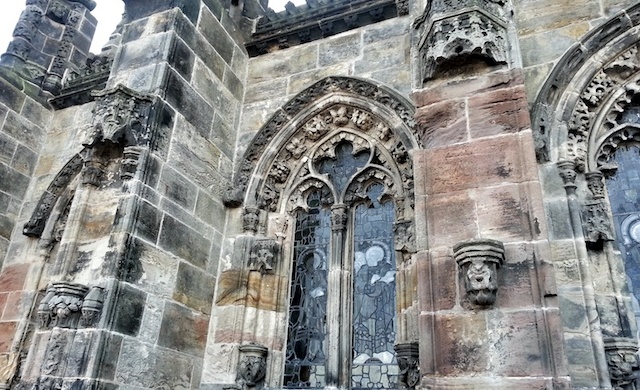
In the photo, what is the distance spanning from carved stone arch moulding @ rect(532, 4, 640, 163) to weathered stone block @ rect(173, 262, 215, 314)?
3.50 m

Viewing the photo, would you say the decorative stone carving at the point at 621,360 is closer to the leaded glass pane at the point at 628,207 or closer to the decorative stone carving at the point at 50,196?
the leaded glass pane at the point at 628,207

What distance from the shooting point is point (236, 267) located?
5.63m

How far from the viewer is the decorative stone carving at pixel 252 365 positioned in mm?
5039

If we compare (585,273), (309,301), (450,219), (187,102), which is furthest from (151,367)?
(585,273)

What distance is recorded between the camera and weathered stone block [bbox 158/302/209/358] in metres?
4.77

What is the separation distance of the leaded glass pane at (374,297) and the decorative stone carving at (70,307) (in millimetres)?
2395

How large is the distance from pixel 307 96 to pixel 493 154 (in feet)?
10.1

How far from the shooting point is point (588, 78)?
477 cm

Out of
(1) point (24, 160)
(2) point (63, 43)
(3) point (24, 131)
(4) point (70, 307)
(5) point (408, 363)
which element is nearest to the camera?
(4) point (70, 307)

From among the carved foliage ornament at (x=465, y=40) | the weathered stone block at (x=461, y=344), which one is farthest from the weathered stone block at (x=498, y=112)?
the weathered stone block at (x=461, y=344)

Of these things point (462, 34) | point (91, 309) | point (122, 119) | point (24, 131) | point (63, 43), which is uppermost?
point (63, 43)

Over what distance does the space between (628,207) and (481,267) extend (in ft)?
7.58

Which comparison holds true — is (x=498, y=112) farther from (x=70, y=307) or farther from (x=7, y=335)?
(x=7, y=335)

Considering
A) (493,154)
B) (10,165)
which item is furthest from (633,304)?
(10,165)
